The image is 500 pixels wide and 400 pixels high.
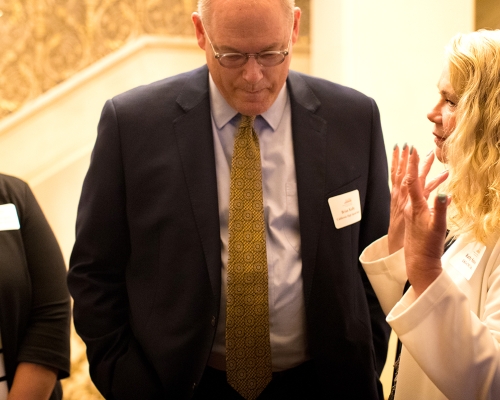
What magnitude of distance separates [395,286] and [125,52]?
109 inches

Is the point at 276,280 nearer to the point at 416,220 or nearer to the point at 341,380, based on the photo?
the point at 341,380

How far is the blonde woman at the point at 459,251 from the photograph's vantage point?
1.31 m

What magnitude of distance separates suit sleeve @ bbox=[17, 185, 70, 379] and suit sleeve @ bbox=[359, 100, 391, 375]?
98 cm

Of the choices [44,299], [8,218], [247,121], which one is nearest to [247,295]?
[247,121]

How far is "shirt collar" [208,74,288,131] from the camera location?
1.80 m

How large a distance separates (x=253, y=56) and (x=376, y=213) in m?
0.64

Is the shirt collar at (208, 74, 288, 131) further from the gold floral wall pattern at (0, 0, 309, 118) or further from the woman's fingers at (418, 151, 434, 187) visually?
the gold floral wall pattern at (0, 0, 309, 118)

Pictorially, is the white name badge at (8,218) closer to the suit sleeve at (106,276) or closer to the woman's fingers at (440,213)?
the suit sleeve at (106,276)

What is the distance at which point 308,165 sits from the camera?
179 centimetres

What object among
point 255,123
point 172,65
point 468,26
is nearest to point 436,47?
point 468,26

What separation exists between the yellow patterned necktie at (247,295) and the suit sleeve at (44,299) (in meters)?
0.61

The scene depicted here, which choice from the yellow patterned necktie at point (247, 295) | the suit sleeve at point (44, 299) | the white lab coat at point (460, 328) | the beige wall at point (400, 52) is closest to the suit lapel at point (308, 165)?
the yellow patterned necktie at point (247, 295)

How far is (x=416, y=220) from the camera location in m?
1.35

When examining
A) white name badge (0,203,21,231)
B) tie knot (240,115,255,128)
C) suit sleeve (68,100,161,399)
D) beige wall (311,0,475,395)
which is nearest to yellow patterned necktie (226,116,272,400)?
tie knot (240,115,255,128)
